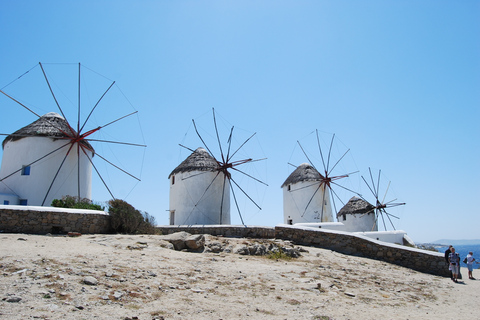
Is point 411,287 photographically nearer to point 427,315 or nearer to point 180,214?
point 427,315

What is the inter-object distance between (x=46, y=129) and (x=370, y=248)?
15.8 metres

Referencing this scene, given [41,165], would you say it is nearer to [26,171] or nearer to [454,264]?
[26,171]

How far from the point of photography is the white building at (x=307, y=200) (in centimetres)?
2633

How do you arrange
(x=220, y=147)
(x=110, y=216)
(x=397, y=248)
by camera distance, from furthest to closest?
(x=220, y=147) → (x=110, y=216) → (x=397, y=248)

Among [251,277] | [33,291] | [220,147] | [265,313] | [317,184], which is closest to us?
[33,291]

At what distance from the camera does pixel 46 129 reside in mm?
17500

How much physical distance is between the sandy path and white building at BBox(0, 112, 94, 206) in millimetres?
8320

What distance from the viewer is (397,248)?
1155 cm

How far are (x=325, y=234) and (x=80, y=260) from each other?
850 centimetres

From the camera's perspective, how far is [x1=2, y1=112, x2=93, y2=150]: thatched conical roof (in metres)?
17.2

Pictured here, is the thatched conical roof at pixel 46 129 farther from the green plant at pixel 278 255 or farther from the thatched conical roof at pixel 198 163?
the green plant at pixel 278 255

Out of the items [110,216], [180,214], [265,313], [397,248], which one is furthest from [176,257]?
[180,214]

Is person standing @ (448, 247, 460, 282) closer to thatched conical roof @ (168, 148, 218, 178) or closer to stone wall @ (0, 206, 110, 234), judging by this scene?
stone wall @ (0, 206, 110, 234)

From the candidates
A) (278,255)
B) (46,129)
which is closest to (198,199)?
(46,129)
